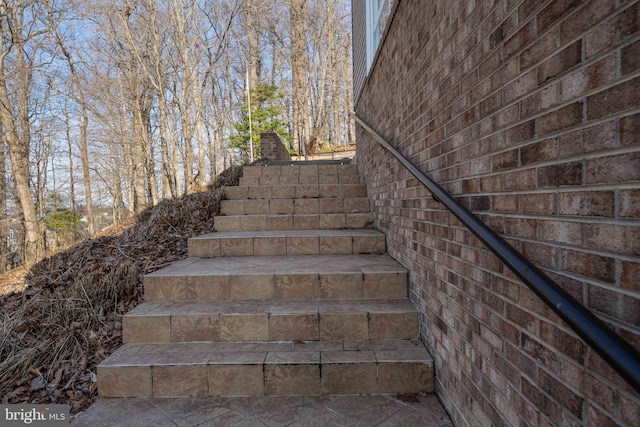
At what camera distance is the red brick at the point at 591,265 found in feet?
2.31

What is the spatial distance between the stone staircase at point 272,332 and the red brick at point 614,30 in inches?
61.6

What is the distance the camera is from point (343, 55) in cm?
1639

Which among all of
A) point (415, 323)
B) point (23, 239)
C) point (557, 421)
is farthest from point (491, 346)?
point (23, 239)

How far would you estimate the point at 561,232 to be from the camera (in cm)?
84

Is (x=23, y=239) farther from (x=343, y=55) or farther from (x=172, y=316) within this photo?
(x=343, y=55)

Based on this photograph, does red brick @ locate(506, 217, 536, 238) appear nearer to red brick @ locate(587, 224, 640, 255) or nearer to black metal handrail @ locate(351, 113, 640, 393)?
black metal handrail @ locate(351, 113, 640, 393)

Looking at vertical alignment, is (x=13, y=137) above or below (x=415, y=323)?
above

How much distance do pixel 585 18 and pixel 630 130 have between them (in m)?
0.30

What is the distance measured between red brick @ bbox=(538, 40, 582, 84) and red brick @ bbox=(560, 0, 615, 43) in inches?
1.1

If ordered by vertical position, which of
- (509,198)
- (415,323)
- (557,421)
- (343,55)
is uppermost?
(343,55)

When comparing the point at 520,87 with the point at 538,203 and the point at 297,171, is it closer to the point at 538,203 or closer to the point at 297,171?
the point at 538,203

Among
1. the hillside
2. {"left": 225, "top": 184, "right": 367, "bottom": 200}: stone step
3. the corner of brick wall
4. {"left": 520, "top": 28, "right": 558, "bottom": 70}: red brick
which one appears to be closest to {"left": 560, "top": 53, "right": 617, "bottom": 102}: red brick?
{"left": 520, "top": 28, "right": 558, "bottom": 70}: red brick

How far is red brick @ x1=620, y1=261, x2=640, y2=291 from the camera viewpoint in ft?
2.14

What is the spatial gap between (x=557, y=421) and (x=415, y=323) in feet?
3.73
